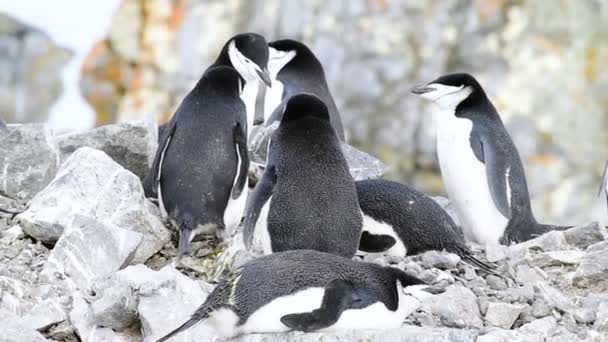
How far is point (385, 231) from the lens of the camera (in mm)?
5371

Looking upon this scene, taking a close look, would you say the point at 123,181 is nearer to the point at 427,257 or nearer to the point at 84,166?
the point at 84,166

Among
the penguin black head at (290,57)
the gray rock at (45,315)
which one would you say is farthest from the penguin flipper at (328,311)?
the penguin black head at (290,57)

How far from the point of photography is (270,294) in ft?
13.4

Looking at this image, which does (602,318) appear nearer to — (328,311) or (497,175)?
(328,311)

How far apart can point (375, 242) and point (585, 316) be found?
108 centimetres

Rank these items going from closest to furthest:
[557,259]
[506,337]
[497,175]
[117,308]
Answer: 1. [506,337]
2. [117,308]
3. [557,259]
4. [497,175]

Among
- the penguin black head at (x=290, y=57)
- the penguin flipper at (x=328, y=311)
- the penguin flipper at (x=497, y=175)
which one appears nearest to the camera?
the penguin flipper at (x=328, y=311)

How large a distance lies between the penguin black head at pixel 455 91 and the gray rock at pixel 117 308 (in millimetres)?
2329

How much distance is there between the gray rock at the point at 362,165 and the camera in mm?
6629

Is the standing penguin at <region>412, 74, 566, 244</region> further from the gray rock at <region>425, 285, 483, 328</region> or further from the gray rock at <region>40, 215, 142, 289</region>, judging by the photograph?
the gray rock at <region>40, 215, 142, 289</region>

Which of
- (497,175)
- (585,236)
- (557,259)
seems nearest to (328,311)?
(557,259)

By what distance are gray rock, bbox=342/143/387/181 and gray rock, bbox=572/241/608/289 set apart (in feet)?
5.65

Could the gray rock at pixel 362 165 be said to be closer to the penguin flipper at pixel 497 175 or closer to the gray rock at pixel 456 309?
the penguin flipper at pixel 497 175

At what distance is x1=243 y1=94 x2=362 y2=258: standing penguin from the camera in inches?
189
